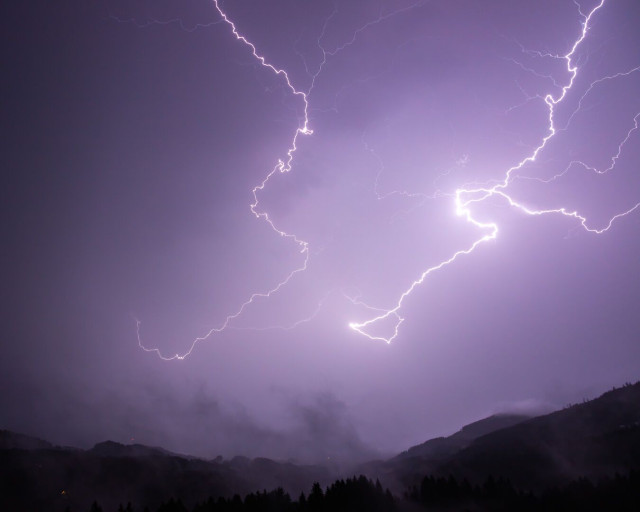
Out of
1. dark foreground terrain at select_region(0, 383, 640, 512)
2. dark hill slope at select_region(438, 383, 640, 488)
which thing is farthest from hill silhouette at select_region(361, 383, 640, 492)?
dark foreground terrain at select_region(0, 383, 640, 512)

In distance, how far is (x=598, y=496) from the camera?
43.3 meters

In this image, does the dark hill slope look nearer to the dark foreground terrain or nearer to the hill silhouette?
the hill silhouette

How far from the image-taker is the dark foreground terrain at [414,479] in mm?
49766

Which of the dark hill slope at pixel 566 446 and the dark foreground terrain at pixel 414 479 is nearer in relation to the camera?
the dark foreground terrain at pixel 414 479

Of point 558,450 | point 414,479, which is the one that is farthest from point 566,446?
point 414,479

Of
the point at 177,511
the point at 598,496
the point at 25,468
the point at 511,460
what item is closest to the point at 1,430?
the point at 25,468

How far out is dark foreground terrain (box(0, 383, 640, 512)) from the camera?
4977cm

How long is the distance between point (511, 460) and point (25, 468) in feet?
333

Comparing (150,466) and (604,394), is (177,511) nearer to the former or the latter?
(150,466)

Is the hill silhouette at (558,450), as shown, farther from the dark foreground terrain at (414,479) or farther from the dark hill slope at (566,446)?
the dark foreground terrain at (414,479)

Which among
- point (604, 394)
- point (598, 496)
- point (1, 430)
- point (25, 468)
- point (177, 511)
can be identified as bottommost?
point (598, 496)

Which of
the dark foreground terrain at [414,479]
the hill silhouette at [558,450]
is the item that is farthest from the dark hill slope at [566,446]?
the dark foreground terrain at [414,479]

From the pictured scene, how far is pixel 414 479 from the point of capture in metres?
97.9

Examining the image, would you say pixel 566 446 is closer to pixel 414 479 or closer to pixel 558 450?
pixel 558 450
